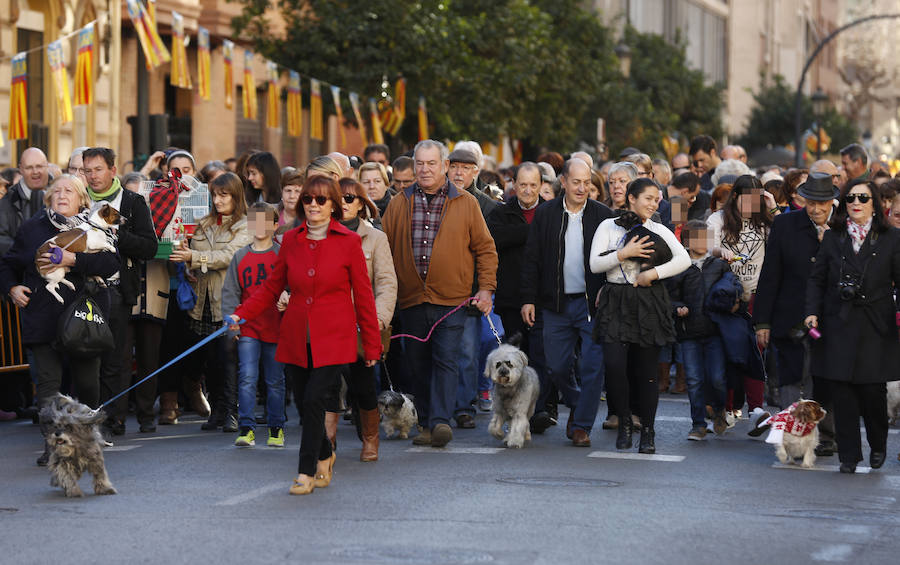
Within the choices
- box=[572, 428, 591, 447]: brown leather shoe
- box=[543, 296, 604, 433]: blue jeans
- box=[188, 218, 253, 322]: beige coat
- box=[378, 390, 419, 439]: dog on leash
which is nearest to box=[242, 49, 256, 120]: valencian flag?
box=[188, 218, 253, 322]: beige coat

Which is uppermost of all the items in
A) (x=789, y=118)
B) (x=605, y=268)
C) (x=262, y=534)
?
(x=789, y=118)

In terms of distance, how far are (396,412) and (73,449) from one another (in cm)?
324

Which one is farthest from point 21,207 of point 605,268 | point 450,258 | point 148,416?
point 605,268

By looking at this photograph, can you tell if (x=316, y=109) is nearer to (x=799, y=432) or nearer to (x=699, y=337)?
(x=699, y=337)

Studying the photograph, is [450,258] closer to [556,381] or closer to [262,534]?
[556,381]

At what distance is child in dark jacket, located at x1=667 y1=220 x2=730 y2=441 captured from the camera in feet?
41.7

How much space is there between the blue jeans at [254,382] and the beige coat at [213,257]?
903 mm

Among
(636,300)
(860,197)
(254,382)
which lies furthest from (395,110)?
(860,197)

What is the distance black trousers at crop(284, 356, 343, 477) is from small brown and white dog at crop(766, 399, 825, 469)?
3.17 metres

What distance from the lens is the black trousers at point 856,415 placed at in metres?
10.9

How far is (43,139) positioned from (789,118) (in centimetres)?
4469

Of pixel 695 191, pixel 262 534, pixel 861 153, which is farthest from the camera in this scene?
pixel 861 153

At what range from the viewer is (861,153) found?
17438mm

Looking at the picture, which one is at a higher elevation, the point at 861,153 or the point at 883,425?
the point at 861,153
